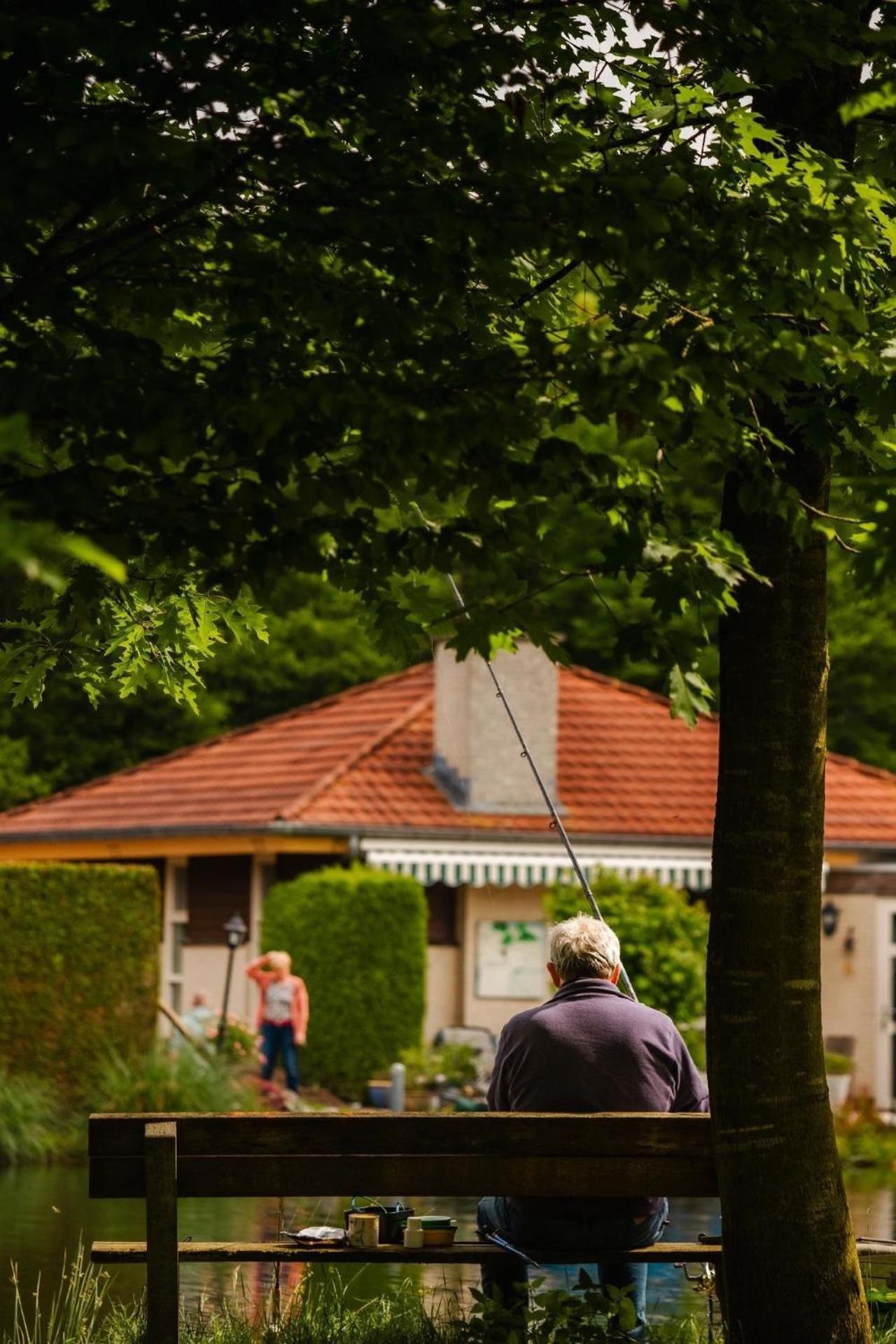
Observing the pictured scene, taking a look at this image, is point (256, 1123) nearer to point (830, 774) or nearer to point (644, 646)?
point (644, 646)

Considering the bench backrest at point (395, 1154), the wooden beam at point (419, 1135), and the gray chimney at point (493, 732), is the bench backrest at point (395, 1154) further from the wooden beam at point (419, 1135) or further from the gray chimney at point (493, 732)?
the gray chimney at point (493, 732)

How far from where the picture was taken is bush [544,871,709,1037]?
2133cm

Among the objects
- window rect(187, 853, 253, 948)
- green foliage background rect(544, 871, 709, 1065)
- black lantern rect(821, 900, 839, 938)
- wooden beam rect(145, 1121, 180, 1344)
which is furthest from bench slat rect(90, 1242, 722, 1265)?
black lantern rect(821, 900, 839, 938)

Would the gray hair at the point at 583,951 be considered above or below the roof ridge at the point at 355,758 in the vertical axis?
below

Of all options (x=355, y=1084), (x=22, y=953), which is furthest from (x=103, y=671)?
(x=355, y=1084)

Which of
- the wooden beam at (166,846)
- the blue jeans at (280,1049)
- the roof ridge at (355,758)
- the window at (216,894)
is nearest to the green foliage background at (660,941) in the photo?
the blue jeans at (280,1049)

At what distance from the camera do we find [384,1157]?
694cm

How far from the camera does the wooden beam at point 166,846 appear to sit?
25875 mm

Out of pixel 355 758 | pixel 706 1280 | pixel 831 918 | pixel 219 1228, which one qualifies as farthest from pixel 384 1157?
pixel 831 918

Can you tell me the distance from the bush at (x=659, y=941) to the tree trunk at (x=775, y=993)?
14.0 m

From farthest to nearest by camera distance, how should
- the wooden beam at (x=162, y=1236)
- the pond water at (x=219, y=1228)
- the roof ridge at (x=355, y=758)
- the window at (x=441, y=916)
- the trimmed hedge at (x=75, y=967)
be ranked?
the window at (x=441, y=916) → the roof ridge at (x=355, y=758) → the trimmed hedge at (x=75, y=967) → the pond water at (x=219, y=1228) → the wooden beam at (x=162, y=1236)

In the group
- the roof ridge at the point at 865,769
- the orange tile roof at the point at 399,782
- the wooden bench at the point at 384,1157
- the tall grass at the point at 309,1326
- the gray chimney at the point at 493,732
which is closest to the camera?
the wooden bench at the point at 384,1157

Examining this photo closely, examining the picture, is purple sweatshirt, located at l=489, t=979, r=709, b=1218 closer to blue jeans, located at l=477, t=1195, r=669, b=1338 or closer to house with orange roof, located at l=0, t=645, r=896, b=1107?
blue jeans, located at l=477, t=1195, r=669, b=1338

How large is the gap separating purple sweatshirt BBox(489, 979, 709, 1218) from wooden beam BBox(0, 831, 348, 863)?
15913mm
